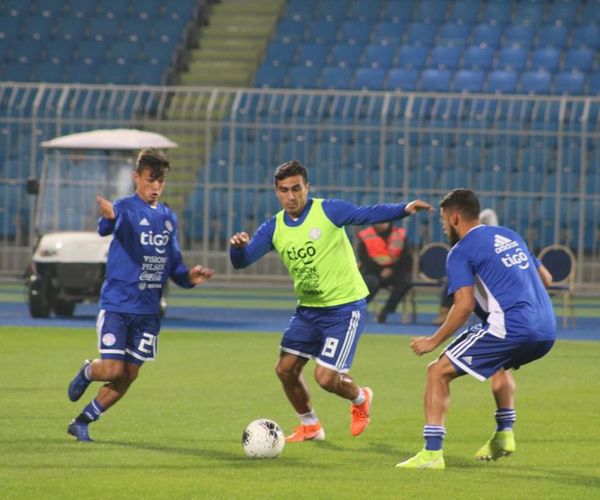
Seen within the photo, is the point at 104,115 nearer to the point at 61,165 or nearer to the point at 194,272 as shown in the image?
the point at 61,165

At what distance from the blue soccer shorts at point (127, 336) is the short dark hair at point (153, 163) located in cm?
95

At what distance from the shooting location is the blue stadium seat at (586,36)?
32.9 meters

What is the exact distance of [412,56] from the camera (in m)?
33.1

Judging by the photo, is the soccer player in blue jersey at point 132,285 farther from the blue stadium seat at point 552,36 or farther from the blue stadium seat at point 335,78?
the blue stadium seat at point 552,36

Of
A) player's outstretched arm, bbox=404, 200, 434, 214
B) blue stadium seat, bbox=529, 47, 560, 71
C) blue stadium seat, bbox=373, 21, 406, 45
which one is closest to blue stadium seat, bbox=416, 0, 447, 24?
blue stadium seat, bbox=373, 21, 406, 45

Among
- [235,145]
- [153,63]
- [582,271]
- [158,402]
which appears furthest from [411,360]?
[153,63]

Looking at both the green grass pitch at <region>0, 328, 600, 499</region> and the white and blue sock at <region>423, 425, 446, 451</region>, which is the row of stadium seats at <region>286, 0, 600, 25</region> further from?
the white and blue sock at <region>423, 425, 446, 451</region>

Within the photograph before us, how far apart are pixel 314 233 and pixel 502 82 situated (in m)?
22.3

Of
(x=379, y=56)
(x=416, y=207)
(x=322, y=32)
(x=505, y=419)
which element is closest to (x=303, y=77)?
(x=379, y=56)

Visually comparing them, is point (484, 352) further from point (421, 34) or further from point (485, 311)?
point (421, 34)

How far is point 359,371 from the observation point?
15414 mm

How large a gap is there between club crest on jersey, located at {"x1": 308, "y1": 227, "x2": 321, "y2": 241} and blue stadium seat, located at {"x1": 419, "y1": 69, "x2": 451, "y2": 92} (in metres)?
22.0

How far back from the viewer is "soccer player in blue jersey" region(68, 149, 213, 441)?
10.3m

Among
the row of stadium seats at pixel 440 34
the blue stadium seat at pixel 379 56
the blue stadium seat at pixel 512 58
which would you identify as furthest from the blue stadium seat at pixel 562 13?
the blue stadium seat at pixel 379 56
